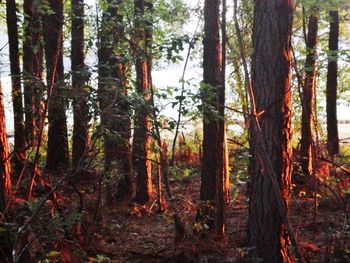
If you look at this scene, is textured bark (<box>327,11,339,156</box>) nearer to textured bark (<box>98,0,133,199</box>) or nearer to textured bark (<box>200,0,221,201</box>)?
textured bark (<box>98,0,133,199</box>)

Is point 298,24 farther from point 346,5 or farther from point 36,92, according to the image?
point 36,92

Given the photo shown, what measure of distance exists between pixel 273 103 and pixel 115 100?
6.07 feet

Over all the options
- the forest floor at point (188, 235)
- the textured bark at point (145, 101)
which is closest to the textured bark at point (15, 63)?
the forest floor at point (188, 235)

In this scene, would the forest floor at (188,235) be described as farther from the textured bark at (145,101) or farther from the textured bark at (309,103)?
the textured bark at (309,103)

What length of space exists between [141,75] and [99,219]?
320 centimetres

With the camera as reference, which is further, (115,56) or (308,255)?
(115,56)

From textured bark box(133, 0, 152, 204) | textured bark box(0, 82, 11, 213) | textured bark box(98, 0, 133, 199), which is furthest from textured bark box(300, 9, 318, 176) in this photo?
textured bark box(0, 82, 11, 213)

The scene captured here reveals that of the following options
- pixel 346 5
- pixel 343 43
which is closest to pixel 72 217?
pixel 346 5

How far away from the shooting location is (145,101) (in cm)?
623

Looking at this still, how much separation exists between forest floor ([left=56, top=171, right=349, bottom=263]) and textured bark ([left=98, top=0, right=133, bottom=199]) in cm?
89

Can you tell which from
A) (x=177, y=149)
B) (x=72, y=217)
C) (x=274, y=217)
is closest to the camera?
(x=72, y=217)

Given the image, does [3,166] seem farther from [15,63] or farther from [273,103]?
[15,63]

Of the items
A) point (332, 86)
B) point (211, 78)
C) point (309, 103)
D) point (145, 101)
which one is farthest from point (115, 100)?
point (332, 86)

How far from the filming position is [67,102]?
6.03 metres
